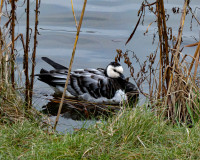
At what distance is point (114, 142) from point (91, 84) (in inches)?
151

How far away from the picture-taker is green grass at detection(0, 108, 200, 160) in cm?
386

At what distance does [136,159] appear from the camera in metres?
3.82

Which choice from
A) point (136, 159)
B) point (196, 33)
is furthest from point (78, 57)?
point (136, 159)

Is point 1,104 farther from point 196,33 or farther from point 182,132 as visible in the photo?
point 196,33

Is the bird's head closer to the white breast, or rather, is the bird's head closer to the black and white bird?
the black and white bird

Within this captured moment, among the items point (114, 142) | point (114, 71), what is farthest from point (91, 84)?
point (114, 142)

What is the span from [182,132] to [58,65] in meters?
4.19

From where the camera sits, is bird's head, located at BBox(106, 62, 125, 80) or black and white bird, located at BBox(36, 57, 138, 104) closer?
black and white bird, located at BBox(36, 57, 138, 104)

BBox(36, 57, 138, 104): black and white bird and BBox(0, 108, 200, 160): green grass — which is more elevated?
BBox(0, 108, 200, 160): green grass

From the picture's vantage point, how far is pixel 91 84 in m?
7.91

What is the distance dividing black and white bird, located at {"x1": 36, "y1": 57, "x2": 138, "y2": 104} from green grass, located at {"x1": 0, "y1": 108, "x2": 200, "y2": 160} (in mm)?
3152

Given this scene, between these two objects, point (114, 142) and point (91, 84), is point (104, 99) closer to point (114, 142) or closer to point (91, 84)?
point (91, 84)

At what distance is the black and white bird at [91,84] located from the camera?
308 inches

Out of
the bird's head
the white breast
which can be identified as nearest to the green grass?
the white breast
